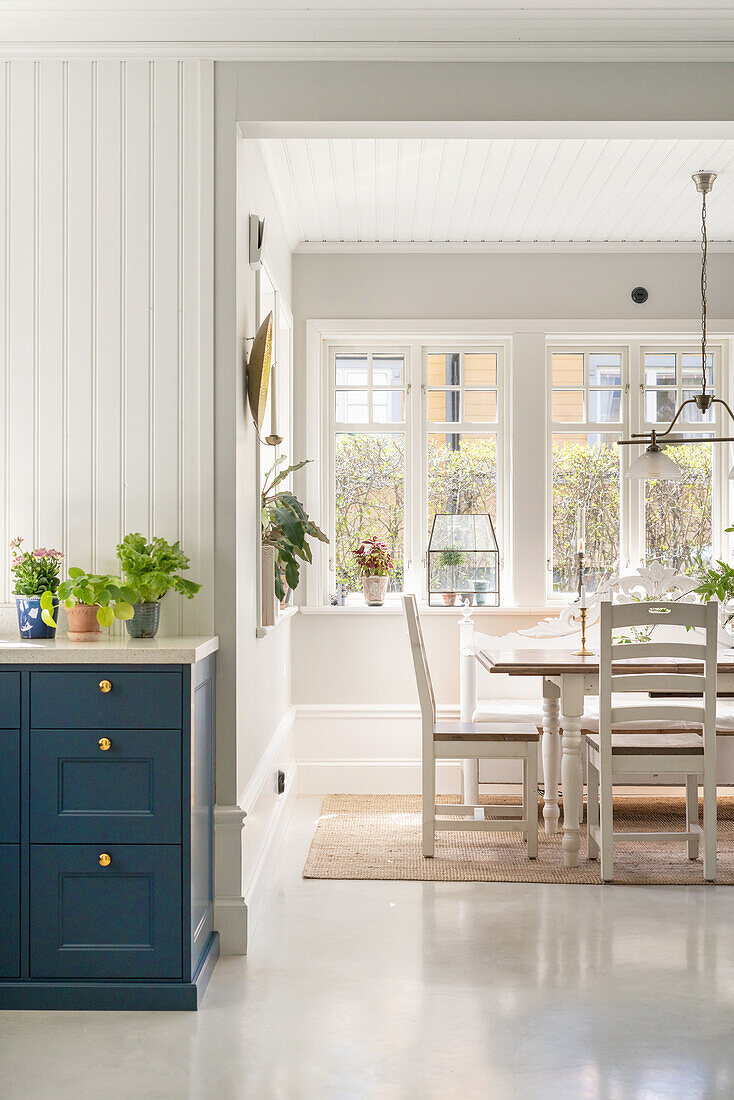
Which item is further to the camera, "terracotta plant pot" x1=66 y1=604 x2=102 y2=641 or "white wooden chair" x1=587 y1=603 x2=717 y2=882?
"white wooden chair" x1=587 y1=603 x2=717 y2=882

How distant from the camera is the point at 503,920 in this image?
3.19m

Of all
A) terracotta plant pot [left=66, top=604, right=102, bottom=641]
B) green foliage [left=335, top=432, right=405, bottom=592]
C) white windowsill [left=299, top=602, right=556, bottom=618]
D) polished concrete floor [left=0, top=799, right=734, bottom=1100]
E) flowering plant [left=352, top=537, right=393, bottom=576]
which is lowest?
polished concrete floor [left=0, top=799, right=734, bottom=1100]

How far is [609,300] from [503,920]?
325 centimetres

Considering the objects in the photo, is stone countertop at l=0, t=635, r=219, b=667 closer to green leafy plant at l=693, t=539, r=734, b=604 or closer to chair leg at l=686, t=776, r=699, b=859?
chair leg at l=686, t=776, r=699, b=859

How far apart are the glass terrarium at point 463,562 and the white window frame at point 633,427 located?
302mm

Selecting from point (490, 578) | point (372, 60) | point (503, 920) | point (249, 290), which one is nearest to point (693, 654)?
point (503, 920)

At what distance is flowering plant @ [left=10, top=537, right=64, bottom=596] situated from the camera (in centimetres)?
277

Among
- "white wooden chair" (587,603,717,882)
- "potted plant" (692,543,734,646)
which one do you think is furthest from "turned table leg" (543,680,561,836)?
"potted plant" (692,543,734,646)

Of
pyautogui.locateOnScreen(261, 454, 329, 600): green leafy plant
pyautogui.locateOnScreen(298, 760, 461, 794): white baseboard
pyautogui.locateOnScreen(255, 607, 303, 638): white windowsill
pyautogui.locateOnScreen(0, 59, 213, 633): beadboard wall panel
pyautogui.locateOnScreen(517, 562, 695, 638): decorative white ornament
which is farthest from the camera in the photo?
pyautogui.locateOnScreen(298, 760, 461, 794): white baseboard

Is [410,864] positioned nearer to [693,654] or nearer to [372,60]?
[693,654]

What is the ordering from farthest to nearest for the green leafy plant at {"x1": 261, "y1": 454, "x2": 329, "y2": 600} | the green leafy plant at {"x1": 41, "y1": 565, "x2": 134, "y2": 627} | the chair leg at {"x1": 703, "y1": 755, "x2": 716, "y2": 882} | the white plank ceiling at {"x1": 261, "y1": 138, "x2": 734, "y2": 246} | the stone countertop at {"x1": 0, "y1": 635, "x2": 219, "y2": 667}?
the white plank ceiling at {"x1": 261, "y1": 138, "x2": 734, "y2": 246}
the green leafy plant at {"x1": 261, "y1": 454, "x2": 329, "y2": 600}
the chair leg at {"x1": 703, "y1": 755, "x2": 716, "y2": 882}
the green leafy plant at {"x1": 41, "y1": 565, "x2": 134, "y2": 627}
the stone countertop at {"x1": 0, "y1": 635, "x2": 219, "y2": 667}

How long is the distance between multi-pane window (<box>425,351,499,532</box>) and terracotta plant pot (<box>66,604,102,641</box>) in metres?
2.63

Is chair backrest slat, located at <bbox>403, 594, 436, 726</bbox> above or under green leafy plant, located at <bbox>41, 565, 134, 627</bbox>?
under

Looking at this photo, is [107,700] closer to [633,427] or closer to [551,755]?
[551,755]
